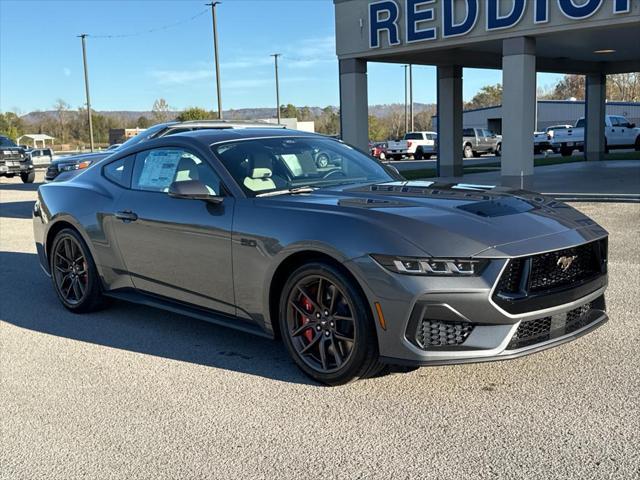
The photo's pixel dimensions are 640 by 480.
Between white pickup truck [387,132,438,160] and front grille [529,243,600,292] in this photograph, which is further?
white pickup truck [387,132,438,160]

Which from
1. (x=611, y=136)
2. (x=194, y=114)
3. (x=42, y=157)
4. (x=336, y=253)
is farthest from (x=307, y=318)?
(x=194, y=114)

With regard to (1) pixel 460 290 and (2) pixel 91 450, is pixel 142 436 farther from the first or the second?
(1) pixel 460 290

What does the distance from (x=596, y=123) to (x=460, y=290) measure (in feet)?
84.5

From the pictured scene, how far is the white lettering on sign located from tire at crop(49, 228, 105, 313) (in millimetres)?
11241

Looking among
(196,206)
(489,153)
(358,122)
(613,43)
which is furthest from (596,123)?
(196,206)

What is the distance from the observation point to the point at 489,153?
43.5m

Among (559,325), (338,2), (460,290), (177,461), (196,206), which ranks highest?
(338,2)

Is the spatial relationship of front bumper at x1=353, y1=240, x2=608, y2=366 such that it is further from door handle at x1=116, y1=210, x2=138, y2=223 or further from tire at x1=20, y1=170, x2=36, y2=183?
tire at x1=20, y1=170, x2=36, y2=183

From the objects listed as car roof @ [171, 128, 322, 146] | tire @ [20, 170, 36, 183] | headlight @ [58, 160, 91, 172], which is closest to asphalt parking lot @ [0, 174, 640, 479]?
car roof @ [171, 128, 322, 146]

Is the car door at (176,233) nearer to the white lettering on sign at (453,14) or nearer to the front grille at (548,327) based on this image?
the front grille at (548,327)

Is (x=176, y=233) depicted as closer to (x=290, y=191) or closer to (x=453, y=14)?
(x=290, y=191)

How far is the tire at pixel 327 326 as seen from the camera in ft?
12.3

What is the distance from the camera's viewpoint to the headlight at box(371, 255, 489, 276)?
348cm

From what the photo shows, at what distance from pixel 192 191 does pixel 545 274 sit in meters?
2.28
